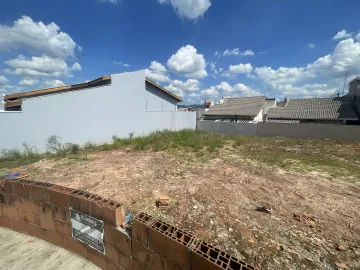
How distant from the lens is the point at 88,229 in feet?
6.75

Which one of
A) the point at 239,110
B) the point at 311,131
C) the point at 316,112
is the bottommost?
the point at 311,131

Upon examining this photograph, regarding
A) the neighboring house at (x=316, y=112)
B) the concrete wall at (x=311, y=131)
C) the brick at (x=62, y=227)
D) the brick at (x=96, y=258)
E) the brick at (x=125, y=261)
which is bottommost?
the brick at (x=96, y=258)

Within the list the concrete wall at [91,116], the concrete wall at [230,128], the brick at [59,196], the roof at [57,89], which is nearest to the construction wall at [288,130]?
the concrete wall at [230,128]

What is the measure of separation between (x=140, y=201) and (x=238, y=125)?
1118cm

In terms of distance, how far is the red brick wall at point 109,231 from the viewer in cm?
142

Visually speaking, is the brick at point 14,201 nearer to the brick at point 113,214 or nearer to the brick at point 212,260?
the brick at point 113,214

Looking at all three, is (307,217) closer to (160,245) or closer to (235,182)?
(235,182)

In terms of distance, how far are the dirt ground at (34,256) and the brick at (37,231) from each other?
2.4 inches

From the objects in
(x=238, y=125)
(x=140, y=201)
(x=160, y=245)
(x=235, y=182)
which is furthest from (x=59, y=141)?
(x=238, y=125)

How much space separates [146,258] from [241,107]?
65.0 feet

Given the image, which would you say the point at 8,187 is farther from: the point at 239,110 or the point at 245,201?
the point at 239,110

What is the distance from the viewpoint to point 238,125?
43.4 feet

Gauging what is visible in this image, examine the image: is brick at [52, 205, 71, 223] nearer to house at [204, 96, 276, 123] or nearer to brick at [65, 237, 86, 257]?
brick at [65, 237, 86, 257]

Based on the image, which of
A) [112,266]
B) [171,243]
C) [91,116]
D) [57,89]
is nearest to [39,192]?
[112,266]
